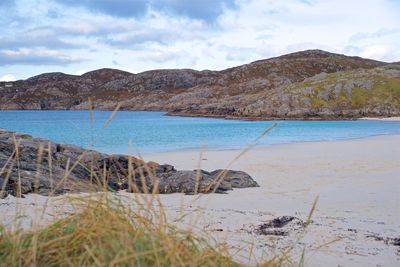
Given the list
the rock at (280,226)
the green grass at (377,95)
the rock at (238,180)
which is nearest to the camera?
the rock at (280,226)

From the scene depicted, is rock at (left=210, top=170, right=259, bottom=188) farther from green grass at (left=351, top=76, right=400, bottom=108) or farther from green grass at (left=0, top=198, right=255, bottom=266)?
green grass at (left=351, top=76, right=400, bottom=108)

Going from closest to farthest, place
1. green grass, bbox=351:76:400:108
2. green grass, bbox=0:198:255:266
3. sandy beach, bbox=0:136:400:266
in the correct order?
1. green grass, bbox=0:198:255:266
2. sandy beach, bbox=0:136:400:266
3. green grass, bbox=351:76:400:108

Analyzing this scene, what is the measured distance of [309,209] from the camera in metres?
11.6

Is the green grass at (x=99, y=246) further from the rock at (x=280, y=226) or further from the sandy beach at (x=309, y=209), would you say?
the rock at (x=280, y=226)

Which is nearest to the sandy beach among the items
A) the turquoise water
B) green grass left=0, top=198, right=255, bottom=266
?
green grass left=0, top=198, right=255, bottom=266

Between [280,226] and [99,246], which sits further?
[280,226]

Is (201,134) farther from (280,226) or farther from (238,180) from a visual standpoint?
(280,226)

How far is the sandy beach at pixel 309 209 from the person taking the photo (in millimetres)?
7066

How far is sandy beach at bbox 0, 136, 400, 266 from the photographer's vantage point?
7066mm

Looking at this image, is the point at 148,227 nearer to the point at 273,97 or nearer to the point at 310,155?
the point at 310,155

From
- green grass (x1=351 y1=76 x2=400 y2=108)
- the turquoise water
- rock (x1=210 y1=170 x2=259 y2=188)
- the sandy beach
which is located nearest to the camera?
the sandy beach

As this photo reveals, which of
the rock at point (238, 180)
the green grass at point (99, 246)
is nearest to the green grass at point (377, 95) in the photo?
the rock at point (238, 180)

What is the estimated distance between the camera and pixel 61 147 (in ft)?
57.7

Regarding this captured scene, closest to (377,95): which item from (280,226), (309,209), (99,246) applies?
(309,209)
